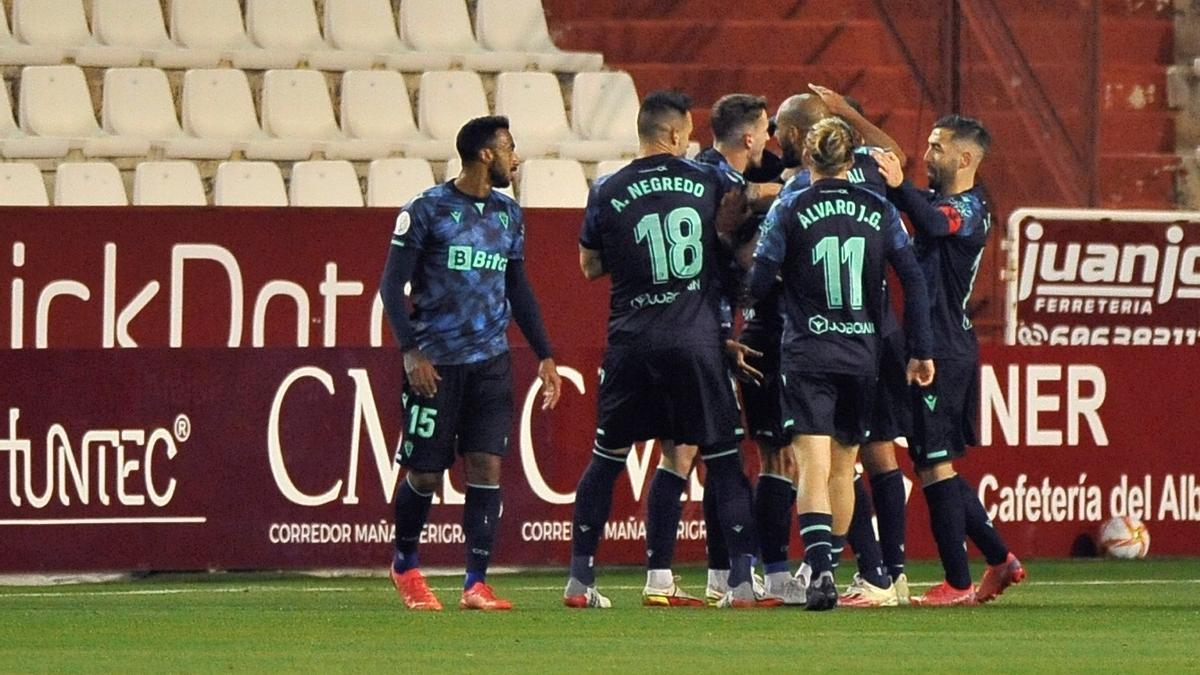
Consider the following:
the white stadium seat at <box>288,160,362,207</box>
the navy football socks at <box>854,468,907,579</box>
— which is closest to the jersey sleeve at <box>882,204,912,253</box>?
the navy football socks at <box>854,468,907,579</box>

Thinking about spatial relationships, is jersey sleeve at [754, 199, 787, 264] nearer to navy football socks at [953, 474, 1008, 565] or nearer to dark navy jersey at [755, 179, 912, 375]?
dark navy jersey at [755, 179, 912, 375]

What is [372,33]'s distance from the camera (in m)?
16.6

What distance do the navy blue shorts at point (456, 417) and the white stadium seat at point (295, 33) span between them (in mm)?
7213

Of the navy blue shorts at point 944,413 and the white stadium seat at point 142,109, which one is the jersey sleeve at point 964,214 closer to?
the navy blue shorts at point 944,413

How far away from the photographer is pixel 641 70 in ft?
54.6

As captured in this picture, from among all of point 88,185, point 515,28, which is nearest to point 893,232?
point 88,185

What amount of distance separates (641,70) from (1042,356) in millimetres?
4686

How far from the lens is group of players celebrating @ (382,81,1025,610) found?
8.83 m

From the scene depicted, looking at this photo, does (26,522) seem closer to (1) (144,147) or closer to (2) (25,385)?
(2) (25,385)

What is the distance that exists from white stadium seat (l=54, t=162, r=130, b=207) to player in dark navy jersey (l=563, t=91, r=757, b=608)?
19.9 ft

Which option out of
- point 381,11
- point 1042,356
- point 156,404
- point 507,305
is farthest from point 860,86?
point 507,305

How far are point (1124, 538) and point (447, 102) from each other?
17.8 feet

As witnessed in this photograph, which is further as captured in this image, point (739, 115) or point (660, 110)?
point (739, 115)

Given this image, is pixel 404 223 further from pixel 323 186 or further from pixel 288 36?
pixel 288 36
